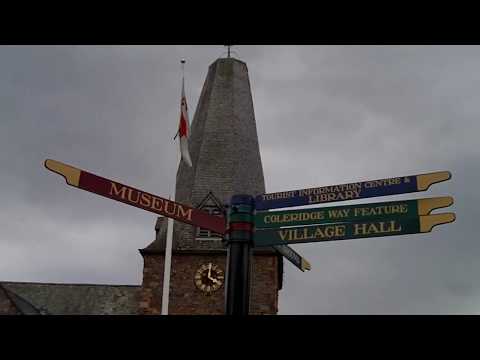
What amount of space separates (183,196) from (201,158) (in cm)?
174

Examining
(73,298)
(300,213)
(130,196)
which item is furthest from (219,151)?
(300,213)

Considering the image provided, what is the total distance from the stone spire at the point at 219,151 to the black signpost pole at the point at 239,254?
777 inches

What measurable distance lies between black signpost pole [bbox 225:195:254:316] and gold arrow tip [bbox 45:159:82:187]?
101cm

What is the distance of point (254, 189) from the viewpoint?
26078 millimetres

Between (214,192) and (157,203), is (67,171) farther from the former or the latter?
(214,192)

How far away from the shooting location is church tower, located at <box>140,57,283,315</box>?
23.3m

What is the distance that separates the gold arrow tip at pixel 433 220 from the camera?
4.14 meters

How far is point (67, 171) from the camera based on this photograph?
4.50m

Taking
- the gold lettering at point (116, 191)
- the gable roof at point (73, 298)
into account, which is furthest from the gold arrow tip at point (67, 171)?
the gable roof at point (73, 298)

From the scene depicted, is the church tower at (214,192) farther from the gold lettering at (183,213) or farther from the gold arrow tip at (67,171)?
the gold arrow tip at (67,171)

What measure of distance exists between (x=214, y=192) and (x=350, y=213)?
21.2 m

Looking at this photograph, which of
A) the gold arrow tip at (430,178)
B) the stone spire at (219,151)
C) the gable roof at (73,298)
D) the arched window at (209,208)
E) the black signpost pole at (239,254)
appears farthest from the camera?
the gable roof at (73,298)
